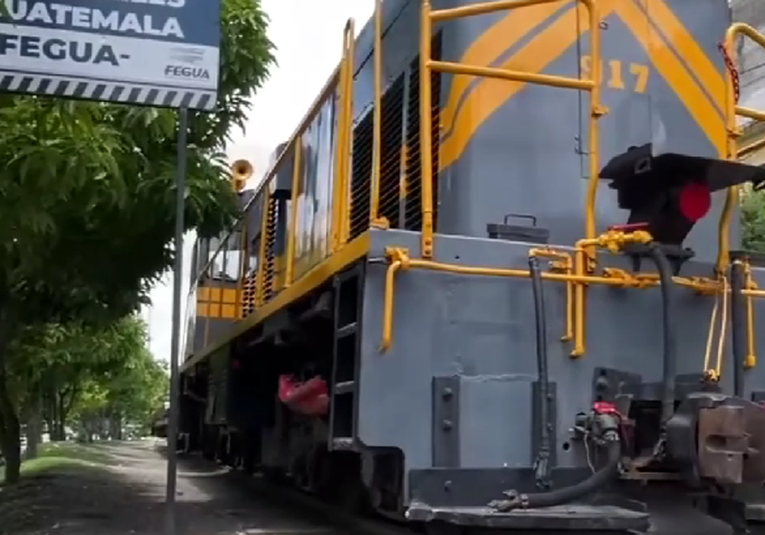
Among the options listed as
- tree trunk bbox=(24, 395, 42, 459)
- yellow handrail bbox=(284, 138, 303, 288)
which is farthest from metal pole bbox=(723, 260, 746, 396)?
tree trunk bbox=(24, 395, 42, 459)

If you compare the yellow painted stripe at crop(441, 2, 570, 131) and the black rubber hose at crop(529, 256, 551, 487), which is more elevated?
the yellow painted stripe at crop(441, 2, 570, 131)

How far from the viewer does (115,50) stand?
18.0ft

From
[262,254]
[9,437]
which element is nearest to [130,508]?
[262,254]

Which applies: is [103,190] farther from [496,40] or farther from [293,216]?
[496,40]

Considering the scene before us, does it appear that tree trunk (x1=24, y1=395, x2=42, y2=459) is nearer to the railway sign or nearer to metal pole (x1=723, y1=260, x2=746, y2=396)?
the railway sign

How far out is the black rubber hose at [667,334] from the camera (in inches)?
165

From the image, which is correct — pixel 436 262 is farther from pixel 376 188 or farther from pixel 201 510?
pixel 201 510

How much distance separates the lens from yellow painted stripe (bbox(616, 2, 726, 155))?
17.9ft

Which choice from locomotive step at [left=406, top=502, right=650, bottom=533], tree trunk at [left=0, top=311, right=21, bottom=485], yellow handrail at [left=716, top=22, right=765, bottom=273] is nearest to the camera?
locomotive step at [left=406, top=502, right=650, bottom=533]

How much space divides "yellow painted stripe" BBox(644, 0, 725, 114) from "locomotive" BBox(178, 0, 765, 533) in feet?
0.03

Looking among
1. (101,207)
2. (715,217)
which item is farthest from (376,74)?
(101,207)

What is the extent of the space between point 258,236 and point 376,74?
3997mm

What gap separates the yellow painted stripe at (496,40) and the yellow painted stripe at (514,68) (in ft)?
0.18

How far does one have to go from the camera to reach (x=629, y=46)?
5434mm
